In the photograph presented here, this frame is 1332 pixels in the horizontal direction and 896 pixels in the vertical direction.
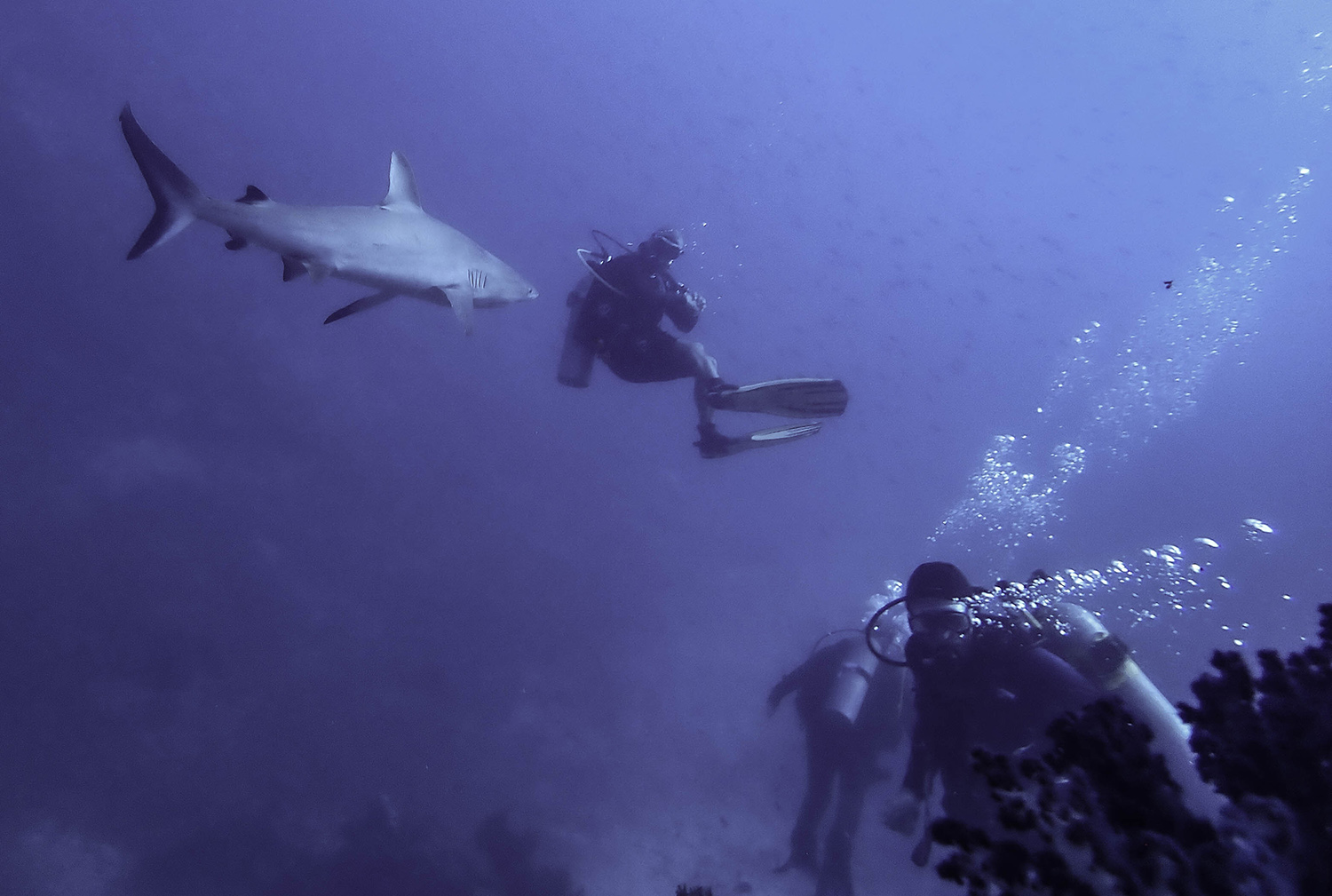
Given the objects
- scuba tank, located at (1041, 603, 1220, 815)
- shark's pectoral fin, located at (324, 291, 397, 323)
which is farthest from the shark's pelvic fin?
scuba tank, located at (1041, 603, 1220, 815)

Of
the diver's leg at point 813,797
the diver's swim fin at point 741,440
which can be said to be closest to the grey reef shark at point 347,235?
the diver's swim fin at point 741,440

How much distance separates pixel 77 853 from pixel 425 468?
2018 cm

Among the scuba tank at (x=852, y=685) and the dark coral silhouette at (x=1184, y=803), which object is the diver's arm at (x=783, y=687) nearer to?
the scuba tank at (x=852, y=685)

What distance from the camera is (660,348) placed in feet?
29.1

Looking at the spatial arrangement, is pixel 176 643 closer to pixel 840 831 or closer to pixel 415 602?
pixel 415 602

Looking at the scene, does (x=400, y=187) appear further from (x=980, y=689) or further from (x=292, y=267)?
(x=980, y=689)

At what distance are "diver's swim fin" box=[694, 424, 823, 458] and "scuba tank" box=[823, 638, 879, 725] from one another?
525 centimetres

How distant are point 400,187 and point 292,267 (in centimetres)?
136

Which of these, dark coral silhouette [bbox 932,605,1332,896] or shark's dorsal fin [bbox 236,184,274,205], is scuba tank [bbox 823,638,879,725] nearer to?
dark coral silhouette [bbox 932,605,1332,896]

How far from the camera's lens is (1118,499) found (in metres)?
64.4

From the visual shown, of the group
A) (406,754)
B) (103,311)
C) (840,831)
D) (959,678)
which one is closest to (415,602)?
(406,754)

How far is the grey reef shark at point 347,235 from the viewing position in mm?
5465

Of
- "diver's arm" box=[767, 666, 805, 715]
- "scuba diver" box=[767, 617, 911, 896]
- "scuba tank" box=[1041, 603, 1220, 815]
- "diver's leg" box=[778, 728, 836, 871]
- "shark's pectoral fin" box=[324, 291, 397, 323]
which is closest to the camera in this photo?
"shark's pectoral fin" box=[324, 291, 397, 323]

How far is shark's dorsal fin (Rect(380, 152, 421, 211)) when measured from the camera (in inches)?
Answer: 250
